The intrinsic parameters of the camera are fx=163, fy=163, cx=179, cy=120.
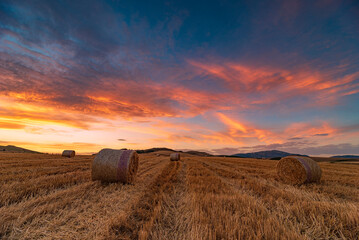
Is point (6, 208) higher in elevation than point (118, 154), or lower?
lower

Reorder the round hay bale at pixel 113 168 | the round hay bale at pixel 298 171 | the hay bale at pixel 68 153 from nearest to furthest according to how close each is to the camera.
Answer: the round hay bale at pixel 113 168, the round hay bale at pixel 298 171, the hay bale at pixel 68 153

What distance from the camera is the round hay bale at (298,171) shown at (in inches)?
347

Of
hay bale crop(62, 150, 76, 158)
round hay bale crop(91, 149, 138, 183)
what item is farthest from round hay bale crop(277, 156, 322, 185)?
hay bale crop(62, 150, 76, 158)

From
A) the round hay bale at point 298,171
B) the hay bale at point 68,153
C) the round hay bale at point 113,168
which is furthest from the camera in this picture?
the hay bale at point 68,153

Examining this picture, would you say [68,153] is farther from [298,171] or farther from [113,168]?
[298,171]

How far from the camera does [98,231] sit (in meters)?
3.00

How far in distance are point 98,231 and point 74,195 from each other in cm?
267

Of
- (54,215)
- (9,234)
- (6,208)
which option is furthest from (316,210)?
(6,208)

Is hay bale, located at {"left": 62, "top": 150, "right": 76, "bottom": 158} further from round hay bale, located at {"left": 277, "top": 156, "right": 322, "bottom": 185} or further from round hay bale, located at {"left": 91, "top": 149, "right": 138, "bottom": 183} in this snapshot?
round hay bale, located at {"left": 277, "top": 156, "right": 322, "bottom": 185}

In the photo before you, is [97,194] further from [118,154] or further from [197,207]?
[197,207]

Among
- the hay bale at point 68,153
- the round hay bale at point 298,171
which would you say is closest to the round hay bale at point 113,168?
the round hay bale at point 298,171

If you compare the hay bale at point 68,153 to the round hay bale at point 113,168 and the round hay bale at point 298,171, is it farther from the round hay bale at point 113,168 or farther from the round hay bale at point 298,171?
the round hay bale at point 298,171

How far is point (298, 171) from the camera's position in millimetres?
9352

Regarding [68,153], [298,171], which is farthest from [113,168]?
[68,153]
